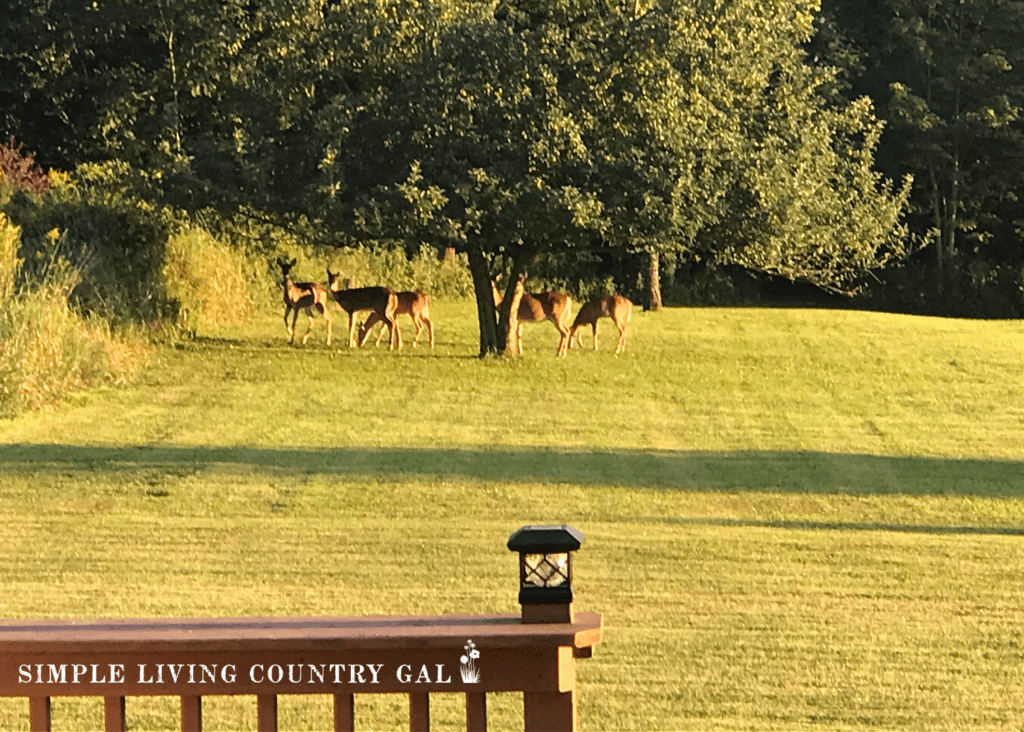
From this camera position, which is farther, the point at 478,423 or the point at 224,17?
the point at 224,17

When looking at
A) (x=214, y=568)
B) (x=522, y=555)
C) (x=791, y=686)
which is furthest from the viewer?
(x=214, y=568)

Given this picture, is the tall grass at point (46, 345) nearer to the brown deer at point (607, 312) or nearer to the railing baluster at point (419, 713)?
the brown deer at point (607, 312)

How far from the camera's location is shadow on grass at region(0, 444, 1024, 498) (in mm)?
13797

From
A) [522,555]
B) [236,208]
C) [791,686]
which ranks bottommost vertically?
[791,686]

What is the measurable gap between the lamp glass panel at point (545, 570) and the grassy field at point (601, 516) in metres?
2.66

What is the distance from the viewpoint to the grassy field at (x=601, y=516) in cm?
731

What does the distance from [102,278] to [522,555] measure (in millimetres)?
20945

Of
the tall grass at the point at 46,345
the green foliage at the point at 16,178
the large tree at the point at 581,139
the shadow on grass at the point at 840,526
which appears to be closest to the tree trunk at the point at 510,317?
the large tree at the point at 581,139

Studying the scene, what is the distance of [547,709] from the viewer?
402cm

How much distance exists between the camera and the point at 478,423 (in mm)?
17578

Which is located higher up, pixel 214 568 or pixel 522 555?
pixel 522 555

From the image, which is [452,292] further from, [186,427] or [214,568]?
[214,568]

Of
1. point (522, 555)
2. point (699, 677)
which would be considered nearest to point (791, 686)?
point (699, 677)

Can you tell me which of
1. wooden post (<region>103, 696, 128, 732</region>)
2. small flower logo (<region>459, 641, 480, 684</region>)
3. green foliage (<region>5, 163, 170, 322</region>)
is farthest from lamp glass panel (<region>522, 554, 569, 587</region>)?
green foliage (<region>5, 163, 170, 322</region>)
